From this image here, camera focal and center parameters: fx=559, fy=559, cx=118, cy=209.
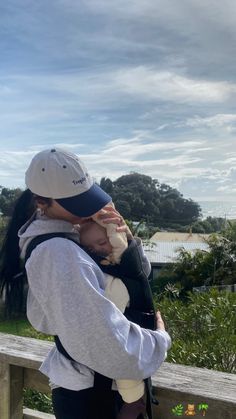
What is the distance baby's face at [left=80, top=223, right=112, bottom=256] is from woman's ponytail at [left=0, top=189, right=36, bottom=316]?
0.18m

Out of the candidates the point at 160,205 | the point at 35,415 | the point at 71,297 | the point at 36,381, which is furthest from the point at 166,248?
the point at 71,297

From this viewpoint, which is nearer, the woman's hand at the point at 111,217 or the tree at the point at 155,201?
the woman's hand at the point at 111,217

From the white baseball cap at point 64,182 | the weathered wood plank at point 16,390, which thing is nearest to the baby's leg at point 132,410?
the white baseball cap at point 64,182

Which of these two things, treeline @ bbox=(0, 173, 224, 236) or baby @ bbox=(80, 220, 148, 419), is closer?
baby @ bbox=(80, 220, 148, 419)

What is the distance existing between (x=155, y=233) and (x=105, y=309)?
37.5m

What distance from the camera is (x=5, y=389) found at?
1933 millimetres

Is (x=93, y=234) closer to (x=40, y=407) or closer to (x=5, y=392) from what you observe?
(x=5, y=392)

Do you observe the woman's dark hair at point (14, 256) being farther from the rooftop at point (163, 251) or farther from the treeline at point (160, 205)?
the treeline at point (160, 205)

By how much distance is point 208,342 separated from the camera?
3426 mm

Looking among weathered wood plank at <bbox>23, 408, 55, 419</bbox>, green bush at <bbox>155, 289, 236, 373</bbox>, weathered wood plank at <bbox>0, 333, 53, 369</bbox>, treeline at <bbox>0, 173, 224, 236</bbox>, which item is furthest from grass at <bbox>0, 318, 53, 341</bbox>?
treeline at <bbox>0, 173, 224, 236</bbox>

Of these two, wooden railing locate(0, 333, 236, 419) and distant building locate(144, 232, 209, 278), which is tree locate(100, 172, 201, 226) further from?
wooden railing locate(0, 333, 236, 419)

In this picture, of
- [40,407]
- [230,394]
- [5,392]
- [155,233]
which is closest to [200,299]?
[40,407]

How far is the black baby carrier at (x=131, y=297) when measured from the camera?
4.69 ft

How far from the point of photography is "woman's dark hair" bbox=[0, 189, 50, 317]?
155 centimetres
